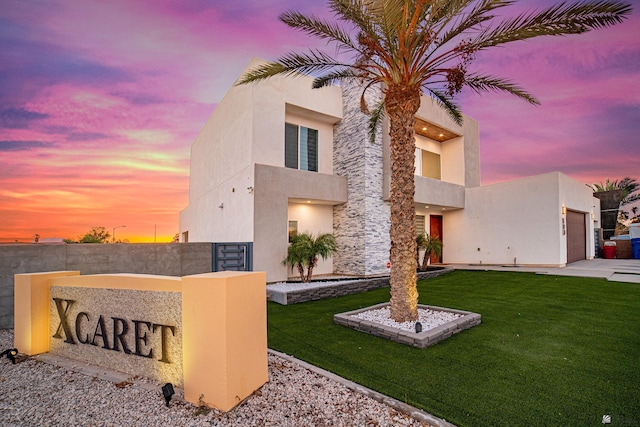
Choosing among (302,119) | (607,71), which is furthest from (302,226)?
(607,71)

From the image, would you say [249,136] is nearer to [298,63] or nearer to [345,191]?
[345,191]

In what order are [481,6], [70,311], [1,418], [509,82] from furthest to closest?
[509,82] < [481,6] < [70,311] < [1,418]

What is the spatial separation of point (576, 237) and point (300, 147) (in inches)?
640

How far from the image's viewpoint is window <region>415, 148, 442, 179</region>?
17156mm

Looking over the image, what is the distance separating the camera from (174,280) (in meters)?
3.36

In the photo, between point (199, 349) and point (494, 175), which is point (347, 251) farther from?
point (494, 175)

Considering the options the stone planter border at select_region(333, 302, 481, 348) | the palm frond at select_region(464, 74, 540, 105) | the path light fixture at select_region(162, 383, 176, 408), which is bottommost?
the stone planter border at select_region(333, 302, 481, 348)

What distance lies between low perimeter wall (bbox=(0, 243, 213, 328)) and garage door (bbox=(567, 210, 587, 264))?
57.8 feet

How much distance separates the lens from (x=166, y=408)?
118 inches

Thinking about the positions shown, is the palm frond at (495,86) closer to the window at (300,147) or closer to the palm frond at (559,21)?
the palm frond at (559,21)

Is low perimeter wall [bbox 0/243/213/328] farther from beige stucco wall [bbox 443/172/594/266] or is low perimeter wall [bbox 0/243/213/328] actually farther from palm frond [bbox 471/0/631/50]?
beige stucco wall [bbox 443/172/594/266]

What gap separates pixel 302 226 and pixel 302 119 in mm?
4688

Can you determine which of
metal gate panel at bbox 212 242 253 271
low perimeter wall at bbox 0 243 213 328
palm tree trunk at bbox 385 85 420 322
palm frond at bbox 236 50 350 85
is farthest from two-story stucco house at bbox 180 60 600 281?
palm tree trunk at bbox 385 85 420 322

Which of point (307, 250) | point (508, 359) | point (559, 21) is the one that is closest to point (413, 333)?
point (508, 359)
